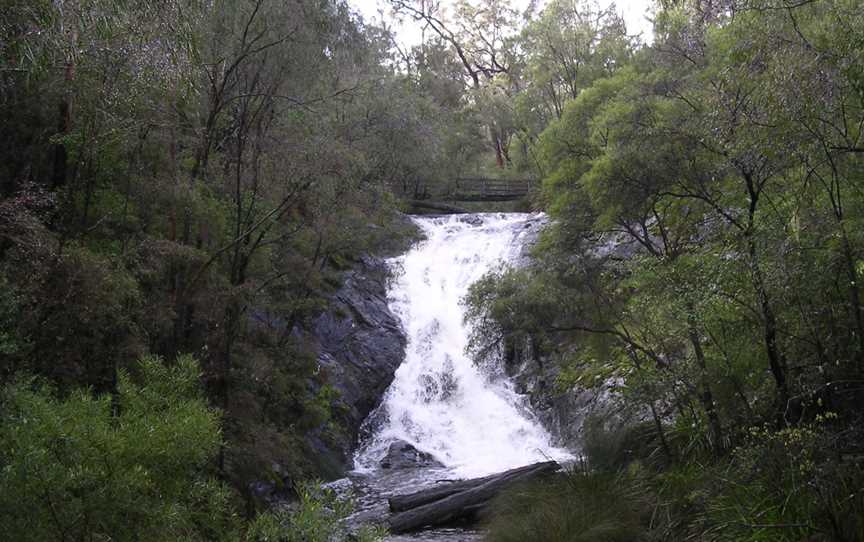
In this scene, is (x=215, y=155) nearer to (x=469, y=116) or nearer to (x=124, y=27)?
(x=124, y=27)

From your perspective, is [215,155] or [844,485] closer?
[844,485]

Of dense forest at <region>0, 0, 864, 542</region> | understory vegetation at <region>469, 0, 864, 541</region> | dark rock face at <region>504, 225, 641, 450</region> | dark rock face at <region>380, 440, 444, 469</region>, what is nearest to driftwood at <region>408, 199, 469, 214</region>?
dark rock face at <region>504, 225, 641, 450</region>

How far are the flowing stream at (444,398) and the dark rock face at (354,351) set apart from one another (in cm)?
37

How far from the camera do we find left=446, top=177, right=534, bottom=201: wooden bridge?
33.9 m

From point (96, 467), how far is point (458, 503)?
7143 millimetres

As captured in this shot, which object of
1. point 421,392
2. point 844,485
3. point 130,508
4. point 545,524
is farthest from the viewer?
point 421,392

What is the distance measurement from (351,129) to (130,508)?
1237cm

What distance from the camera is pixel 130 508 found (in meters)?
5.12

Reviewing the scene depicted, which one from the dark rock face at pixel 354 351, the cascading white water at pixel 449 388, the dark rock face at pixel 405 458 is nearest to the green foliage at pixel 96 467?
the cascading white water at pixel 449 388

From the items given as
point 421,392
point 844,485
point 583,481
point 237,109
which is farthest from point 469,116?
point 844,485

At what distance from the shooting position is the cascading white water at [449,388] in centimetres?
1712

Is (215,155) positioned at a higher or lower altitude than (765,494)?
higher

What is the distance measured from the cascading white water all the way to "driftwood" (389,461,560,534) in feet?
8.27

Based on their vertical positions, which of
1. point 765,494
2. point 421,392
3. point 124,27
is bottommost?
point 421,392
